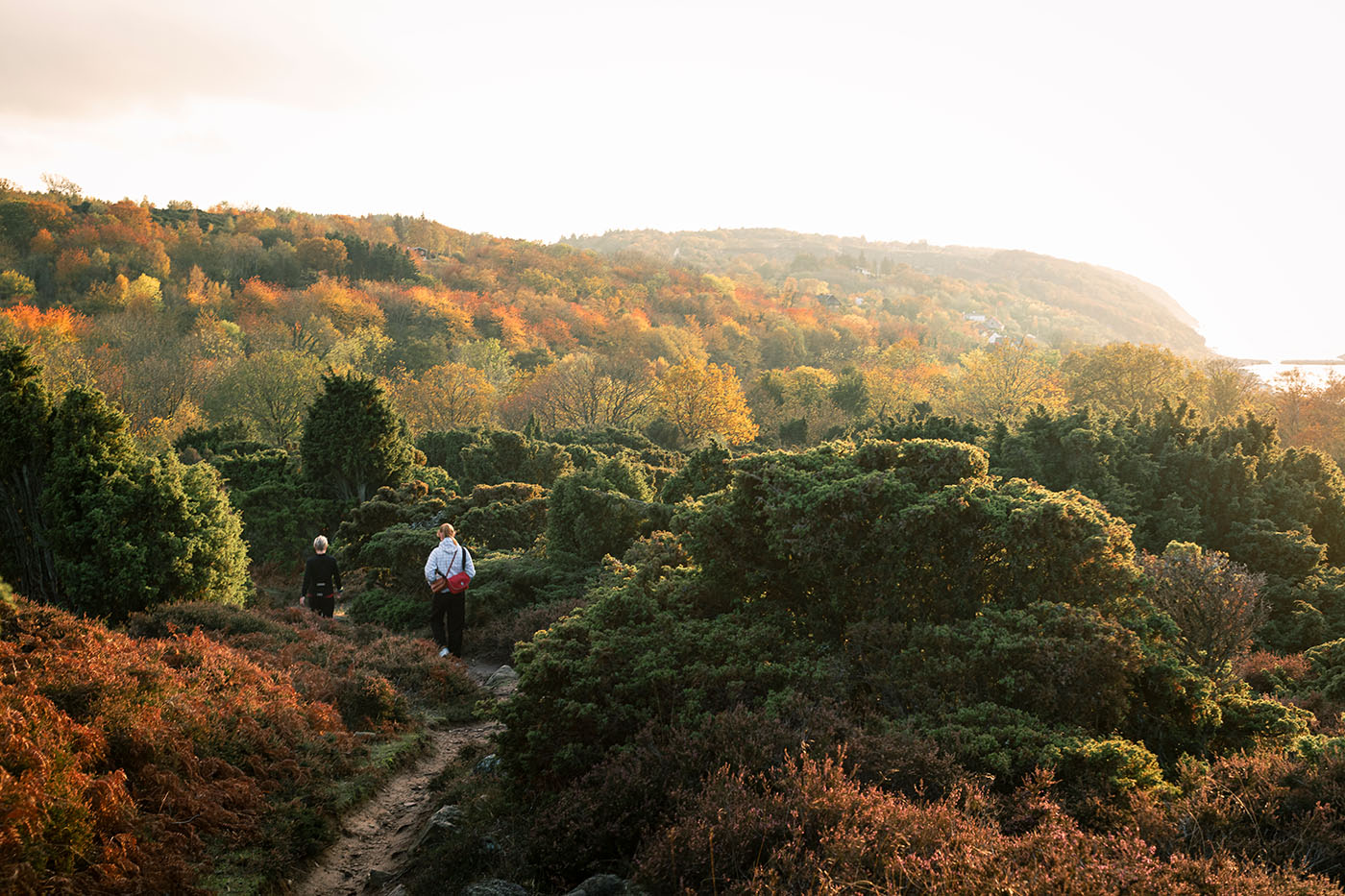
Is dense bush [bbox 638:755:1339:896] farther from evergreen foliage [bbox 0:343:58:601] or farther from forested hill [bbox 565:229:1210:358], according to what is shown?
forested hill [bbox 565:229:1210:358]

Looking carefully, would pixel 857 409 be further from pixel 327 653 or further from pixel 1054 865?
pixel 1054 865

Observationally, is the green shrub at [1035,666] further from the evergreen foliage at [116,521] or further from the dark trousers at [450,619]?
the evergreen foliage at [116,521]

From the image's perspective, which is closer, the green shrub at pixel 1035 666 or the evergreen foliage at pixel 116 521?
the green shrub at pixel 1035 666

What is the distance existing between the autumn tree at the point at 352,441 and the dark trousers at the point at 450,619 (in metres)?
8.55

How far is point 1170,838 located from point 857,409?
132ft

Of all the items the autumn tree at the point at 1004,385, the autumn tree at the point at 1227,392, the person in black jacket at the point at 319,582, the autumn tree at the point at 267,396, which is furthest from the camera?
the autumn tree at the point at 1004,385

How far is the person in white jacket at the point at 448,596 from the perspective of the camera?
A: 438 inches

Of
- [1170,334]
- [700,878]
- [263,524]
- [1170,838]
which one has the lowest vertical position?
[263,524]

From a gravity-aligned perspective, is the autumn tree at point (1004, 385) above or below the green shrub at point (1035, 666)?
above

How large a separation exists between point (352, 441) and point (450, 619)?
9.02 meters

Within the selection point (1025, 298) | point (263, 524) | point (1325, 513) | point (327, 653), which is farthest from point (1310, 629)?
point (1025, 298)

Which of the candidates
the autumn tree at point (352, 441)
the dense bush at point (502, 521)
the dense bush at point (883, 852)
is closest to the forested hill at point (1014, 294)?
the autumn tree at point (352, 441)

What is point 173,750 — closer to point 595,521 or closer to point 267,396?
point 595,521

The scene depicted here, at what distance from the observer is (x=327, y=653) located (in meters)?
9.70
